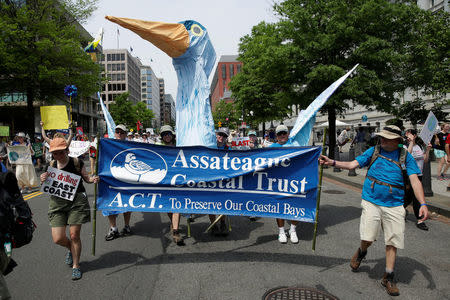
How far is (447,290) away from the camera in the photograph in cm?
338

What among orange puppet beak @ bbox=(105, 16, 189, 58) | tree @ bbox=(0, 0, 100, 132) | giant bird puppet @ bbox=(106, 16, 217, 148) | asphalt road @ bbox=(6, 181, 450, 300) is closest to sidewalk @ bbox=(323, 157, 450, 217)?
asphalt road @ bbox=(6, 181, 450, 300)

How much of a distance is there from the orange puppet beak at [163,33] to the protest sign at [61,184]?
7.09 feet

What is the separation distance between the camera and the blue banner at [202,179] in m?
4.11

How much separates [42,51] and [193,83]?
17.9 meters

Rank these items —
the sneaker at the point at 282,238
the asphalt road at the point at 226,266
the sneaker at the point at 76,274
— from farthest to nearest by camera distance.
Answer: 1. the sneaker at the point at 282,238
2. the sneaker at the point at 76,274
3. the asphalt road at the point at 226,266

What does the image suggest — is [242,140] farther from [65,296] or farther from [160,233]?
[65,296]

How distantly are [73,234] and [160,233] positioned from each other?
187cm

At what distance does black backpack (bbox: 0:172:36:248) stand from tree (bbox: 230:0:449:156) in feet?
45.0

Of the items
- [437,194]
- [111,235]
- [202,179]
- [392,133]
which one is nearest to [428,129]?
[437,194]

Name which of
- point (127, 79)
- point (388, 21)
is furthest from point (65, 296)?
point (127, 79)

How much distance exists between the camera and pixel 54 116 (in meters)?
6.76

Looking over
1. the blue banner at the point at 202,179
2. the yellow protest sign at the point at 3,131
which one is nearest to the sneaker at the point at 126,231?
the blue banner at the point at 202,179

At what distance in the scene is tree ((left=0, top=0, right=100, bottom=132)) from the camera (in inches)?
725

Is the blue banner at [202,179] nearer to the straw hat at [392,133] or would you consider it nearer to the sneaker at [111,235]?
the straw hat at [392,133]
